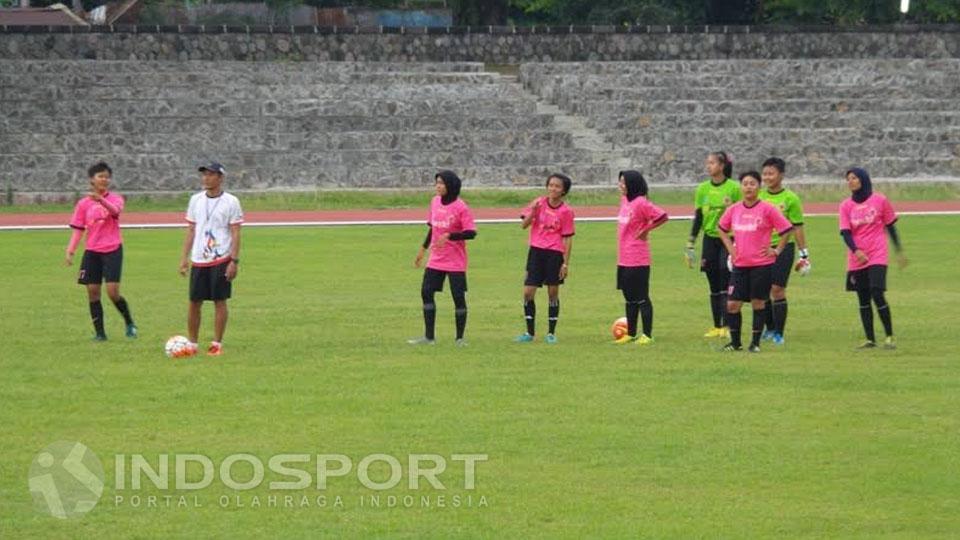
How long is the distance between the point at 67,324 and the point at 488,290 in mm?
6201

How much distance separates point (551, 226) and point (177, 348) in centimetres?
411

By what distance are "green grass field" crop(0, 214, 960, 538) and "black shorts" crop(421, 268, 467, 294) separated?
0.63 meters

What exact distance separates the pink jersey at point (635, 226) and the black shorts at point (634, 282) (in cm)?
6

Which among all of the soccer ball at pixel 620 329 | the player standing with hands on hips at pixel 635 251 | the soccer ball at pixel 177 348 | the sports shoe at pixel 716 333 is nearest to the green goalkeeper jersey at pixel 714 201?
the player standing with hands on hips at pixel 635 251

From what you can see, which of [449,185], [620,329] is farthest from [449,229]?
[620,329]

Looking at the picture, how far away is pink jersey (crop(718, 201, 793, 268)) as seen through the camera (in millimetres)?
18344

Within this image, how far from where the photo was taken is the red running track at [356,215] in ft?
120

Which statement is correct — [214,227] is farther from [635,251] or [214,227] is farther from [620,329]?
[620,329]

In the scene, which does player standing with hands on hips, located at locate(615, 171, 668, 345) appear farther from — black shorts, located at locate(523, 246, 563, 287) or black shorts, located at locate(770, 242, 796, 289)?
black shorts, located at locate(770, 242, 796, 289)

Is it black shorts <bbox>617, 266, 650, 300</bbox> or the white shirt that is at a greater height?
the white shirt

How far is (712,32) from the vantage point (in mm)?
53938

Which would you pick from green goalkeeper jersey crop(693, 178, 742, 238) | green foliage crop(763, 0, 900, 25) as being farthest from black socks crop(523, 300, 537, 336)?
green foliage crop(763, 0, 900, 25)

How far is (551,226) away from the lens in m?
19.5

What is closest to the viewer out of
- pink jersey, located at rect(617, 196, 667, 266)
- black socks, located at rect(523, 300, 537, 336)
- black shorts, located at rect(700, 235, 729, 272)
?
pink jersey, located at rect(617, 196, 667, 266)
